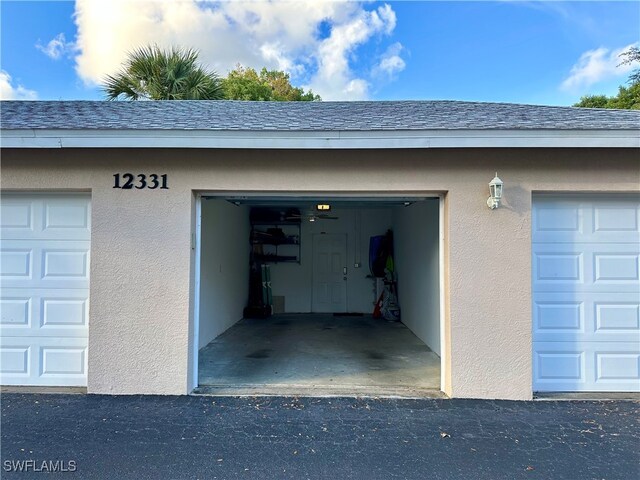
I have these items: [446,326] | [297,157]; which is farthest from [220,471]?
[297,157]

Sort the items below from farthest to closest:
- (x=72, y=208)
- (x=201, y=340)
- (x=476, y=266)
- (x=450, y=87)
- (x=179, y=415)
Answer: (x=450, y=87) < (x=201, y=340) < (x=72, y=208) < (x=476, y=266) < (x=179, y=415)

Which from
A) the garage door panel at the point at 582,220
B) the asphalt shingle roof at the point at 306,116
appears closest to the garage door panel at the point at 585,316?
the garage door panel at the point at 582,220

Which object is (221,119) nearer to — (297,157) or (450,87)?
(297,157)

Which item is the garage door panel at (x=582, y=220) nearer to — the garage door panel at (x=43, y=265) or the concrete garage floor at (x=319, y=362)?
the concrete garage floor at (x=319, y=362)

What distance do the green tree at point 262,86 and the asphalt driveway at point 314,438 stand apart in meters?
16.1

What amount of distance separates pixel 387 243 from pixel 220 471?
7999mm

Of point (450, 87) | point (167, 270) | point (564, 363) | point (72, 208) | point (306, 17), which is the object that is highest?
point (306, 17)

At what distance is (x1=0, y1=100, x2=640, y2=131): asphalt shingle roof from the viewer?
3893mm

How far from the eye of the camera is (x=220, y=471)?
264cm

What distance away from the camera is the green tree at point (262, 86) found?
17188mm

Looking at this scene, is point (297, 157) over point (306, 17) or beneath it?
beneath

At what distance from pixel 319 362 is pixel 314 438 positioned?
7.46ft

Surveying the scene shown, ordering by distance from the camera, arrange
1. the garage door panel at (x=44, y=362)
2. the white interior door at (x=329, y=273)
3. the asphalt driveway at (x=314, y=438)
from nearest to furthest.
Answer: the asphalt driveway at (x=314, y=438), the garage door panel at (x=44, y=362), the white interior door at (x=329, y=273)

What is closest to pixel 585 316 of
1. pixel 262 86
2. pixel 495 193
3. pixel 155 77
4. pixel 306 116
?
pixel 495 193
